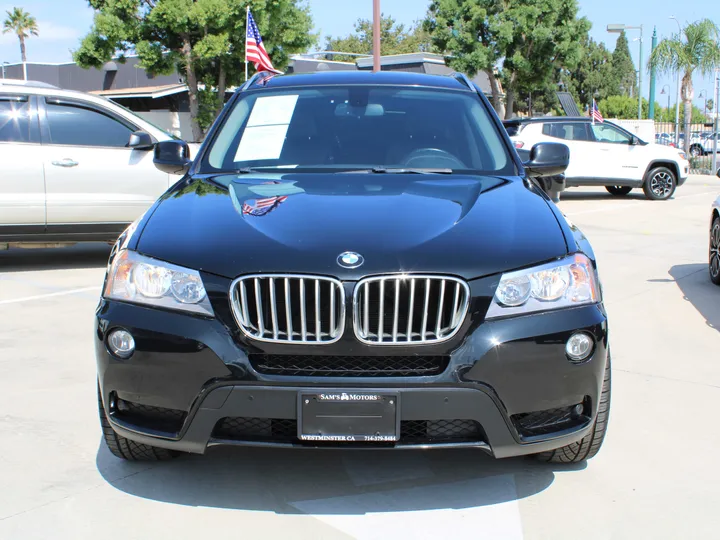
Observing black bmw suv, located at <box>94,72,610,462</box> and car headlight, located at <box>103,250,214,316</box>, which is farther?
car headlight, located at <box>103,250,214,316</box>

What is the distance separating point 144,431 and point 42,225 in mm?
5995

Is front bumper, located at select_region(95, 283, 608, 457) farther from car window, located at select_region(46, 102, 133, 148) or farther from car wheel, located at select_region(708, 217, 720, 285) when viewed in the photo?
car window, located at select_region(46, 102, 133, 148)

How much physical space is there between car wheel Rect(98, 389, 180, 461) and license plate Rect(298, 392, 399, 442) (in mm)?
877

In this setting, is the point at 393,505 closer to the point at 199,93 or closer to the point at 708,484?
the point at 708,484

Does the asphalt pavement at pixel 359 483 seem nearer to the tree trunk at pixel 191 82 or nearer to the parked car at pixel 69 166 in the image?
the parked car at pixel 69 166

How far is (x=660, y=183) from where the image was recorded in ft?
56.9

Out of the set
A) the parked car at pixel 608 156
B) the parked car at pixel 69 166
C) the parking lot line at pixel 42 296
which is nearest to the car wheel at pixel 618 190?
the parked car at pixel 608 156

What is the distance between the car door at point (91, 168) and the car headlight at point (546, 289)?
20.5 ft

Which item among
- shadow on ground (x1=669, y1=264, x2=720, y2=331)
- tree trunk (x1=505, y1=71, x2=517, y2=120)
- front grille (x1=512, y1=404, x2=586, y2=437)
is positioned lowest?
shadow on ground (x1=669, y1=264, x2=720, y2=331)

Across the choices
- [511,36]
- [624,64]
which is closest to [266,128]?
[511,36]

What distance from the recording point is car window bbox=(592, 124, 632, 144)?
56.2ft

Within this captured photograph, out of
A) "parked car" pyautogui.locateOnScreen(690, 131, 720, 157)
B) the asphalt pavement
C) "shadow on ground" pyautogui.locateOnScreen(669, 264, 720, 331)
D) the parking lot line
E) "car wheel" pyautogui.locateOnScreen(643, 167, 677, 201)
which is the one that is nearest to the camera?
the asphalt pavement

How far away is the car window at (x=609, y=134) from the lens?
17.1 m

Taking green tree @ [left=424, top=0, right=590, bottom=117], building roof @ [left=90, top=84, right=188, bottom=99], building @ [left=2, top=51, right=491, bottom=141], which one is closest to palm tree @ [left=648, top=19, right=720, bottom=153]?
green tree @ [left=424, top=0, right=590, bottom=117]
